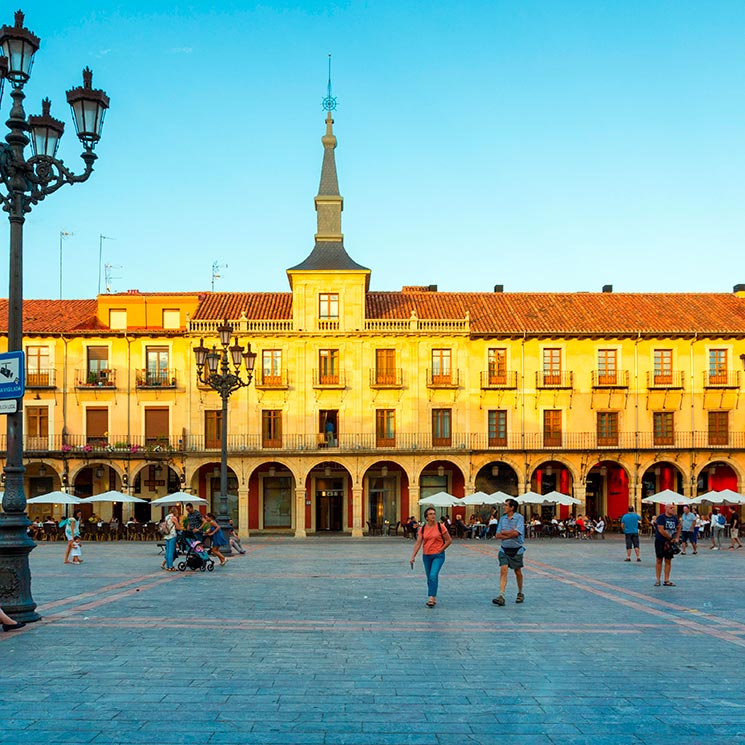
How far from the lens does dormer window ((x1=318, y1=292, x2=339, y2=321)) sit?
44031 mm

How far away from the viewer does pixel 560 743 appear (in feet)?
21.5

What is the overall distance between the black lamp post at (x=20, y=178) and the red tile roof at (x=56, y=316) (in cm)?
3223

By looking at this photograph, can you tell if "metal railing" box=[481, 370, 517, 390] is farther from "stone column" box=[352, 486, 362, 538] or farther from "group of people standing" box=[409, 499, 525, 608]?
"group of people standing" box=[409, 499, 525, 608]

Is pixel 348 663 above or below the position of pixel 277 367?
below

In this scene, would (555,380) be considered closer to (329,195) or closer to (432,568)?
(329,195)

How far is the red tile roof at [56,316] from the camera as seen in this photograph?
43.5 m

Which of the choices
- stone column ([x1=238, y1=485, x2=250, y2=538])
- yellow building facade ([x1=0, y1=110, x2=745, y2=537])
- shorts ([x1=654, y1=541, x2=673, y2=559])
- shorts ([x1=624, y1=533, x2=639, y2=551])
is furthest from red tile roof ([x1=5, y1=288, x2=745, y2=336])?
shorts ([x1=654, y1=541, x2=673, y2=559])

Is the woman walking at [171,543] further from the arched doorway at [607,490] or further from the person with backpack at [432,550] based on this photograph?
the arched doorway at [607,490]

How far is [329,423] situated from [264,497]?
16.4ft

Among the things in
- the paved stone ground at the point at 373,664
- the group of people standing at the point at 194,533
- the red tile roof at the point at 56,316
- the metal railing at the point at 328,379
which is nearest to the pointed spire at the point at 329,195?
the metal railing at the point at 328,379

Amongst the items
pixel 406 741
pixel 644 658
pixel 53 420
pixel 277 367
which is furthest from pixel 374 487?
pixel 406 741

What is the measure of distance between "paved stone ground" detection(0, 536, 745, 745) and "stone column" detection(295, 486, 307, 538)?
23932 mm

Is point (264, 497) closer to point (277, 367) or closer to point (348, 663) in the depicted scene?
point (277, 367)

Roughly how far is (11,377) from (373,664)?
227 inches
